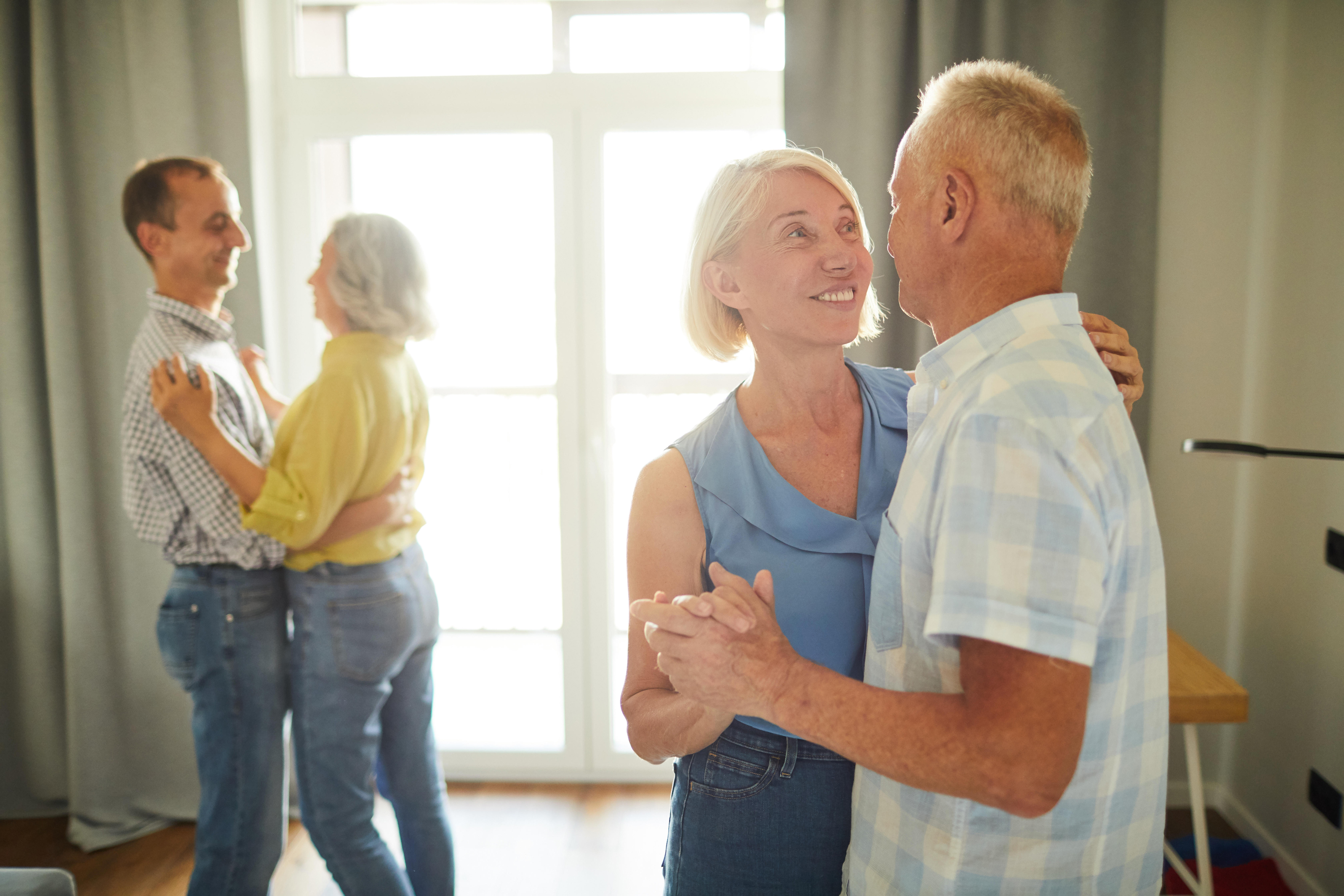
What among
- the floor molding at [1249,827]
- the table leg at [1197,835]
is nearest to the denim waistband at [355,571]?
the table leg at [1197,835]

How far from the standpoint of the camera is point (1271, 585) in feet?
7.95

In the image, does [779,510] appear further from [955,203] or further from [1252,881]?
[1252,881]

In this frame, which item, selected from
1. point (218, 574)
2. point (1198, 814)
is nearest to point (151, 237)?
point (218, 574)

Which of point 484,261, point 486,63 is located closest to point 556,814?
point 484,261

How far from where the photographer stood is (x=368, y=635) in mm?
1865

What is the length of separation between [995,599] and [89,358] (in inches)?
112

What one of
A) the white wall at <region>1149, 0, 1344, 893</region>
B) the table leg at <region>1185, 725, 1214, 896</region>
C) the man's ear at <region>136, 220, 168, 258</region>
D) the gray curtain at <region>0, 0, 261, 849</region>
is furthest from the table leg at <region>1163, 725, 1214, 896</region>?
the gray curtain at <region>0, 0, 261, 849</region>

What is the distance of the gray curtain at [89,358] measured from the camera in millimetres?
2484

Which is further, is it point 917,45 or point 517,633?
point 517,633

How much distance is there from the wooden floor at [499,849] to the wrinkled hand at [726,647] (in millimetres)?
1718

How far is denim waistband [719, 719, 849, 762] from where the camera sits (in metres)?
1.16

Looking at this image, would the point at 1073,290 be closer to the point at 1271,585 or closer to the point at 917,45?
the point at 917,45

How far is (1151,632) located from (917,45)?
2.10 meters

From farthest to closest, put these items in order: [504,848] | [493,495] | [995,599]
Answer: [493,495], [504,848], [995,599]
